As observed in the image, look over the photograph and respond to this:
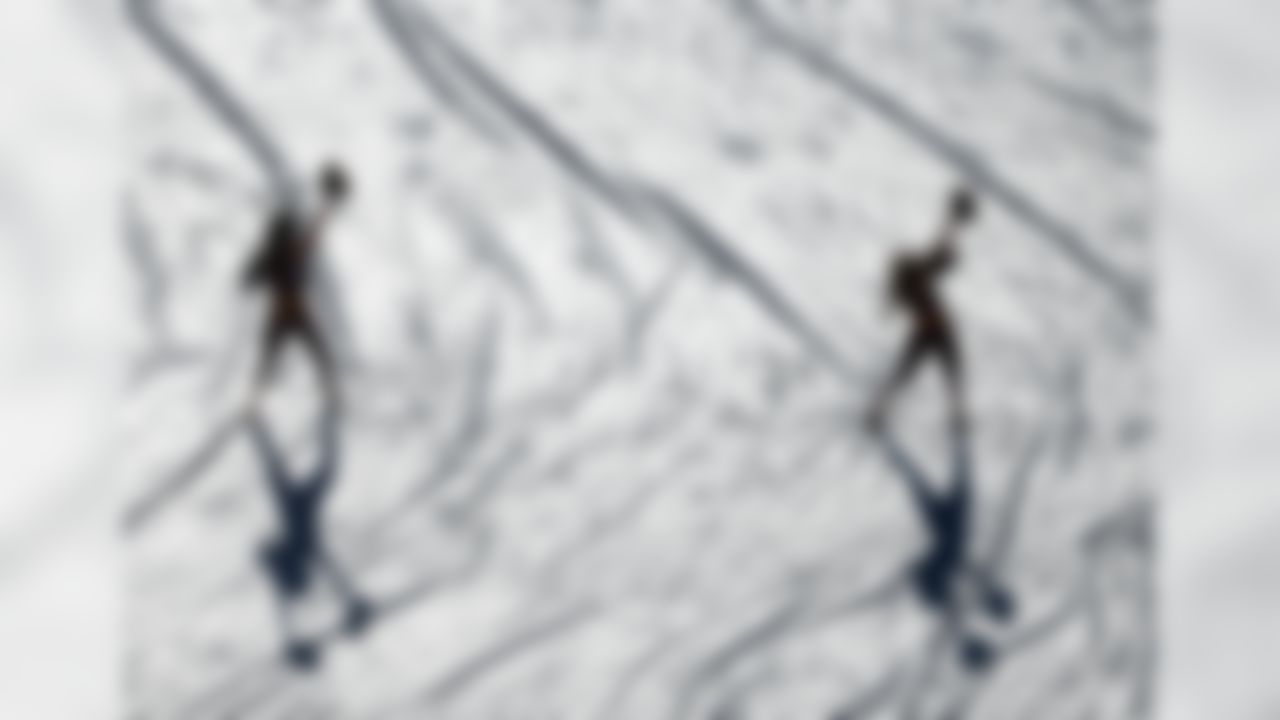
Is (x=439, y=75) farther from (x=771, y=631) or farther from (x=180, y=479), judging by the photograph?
(x=771, y=631)

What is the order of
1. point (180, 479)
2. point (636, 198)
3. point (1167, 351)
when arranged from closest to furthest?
1. point (180, 479)
2. point (636, 198)
3. point (1167, 351)

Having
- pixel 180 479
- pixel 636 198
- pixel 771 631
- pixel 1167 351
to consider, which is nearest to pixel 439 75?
pixel 636 198

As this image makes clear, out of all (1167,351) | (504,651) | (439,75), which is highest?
(439,75)

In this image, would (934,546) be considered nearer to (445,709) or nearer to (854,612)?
(854,612)

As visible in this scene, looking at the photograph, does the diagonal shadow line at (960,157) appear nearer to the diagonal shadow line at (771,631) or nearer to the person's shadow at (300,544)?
the diagonal shadow line at (771,631)

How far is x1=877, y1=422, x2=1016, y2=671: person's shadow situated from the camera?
152cm

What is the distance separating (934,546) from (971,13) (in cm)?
49

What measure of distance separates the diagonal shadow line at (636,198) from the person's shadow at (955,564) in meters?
0.12

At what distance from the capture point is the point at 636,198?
4.75 ft

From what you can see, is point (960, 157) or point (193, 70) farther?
point (960, 157)

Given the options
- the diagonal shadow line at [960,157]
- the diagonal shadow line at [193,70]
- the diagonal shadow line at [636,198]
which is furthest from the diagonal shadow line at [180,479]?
the diagonal shadow line at [960,157]

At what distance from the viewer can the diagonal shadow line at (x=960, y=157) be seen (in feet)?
4.88

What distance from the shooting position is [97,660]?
1337 mm

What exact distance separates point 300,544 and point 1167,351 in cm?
85
